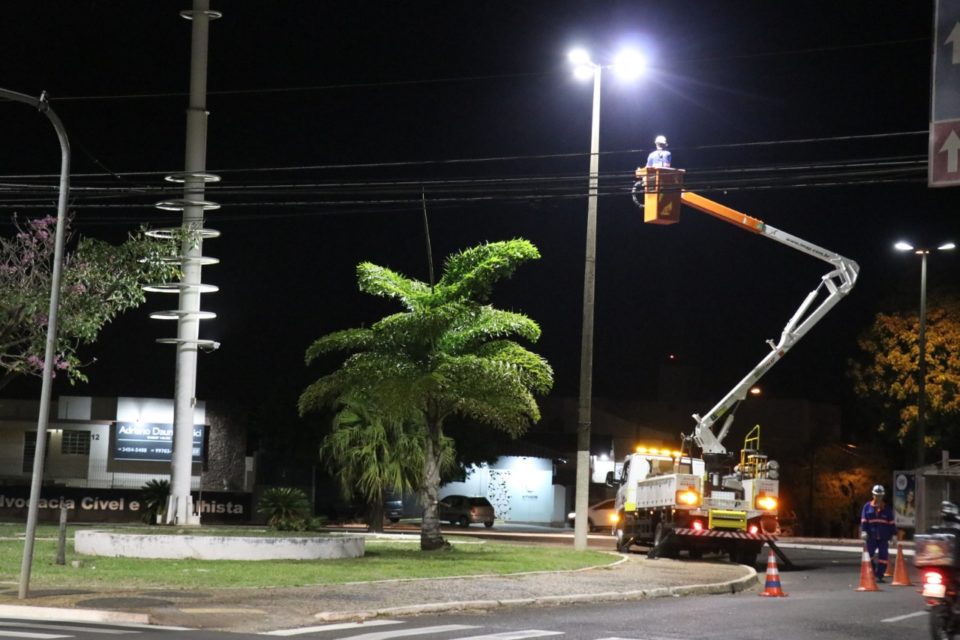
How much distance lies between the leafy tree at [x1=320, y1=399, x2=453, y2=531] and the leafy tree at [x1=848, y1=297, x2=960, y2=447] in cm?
2105

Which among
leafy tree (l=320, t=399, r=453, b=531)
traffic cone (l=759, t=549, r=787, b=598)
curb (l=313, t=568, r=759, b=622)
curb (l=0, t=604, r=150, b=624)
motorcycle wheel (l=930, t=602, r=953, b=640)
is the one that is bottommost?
curb (l=0, t=604, r=150, b=624)

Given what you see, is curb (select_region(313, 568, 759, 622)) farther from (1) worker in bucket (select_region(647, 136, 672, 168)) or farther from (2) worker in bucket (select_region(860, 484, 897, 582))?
(1) worker in bucket (select_region(647, 136, 672, 168))

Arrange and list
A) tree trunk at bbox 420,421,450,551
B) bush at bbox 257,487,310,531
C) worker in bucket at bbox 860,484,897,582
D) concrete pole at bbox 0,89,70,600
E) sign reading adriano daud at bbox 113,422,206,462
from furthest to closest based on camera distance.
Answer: sign reading adriano daud at bbox 113,422,206,462 < tree trunk at bbox 420,421,450,551 < bush at bbox 257,487,310,531 < worker in bucket at bbox 860,484,897,582 < concrete pole at bbox 0,89,70,600

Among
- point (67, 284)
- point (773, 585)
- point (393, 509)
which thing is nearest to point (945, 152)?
point (773, 585)

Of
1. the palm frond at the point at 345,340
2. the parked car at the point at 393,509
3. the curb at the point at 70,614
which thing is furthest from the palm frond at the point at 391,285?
→ the parked car at the point at 393,509

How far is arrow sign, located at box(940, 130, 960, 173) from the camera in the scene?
10539 millimetres

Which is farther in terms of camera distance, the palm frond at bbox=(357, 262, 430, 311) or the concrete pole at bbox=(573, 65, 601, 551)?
the concrete pole at bbox=(573, 65, 601, 551)

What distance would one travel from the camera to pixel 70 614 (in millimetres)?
14758

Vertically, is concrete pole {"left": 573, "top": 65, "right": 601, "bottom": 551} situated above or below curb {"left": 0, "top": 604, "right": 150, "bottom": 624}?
above

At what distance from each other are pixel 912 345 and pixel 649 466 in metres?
21.1

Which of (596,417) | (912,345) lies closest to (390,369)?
(912,345)

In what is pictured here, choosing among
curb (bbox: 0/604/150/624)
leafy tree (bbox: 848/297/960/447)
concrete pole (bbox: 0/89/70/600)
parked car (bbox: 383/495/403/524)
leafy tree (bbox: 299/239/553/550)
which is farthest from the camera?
parked car (bbox: 383/495/403/524)

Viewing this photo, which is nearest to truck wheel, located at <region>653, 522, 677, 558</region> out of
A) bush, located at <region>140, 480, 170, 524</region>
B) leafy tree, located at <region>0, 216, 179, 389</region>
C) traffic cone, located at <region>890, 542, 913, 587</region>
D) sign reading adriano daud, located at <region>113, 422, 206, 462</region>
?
traffic cone, located at <region>890, 542, 913, 587</region>

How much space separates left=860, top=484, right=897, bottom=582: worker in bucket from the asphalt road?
10.3ft
